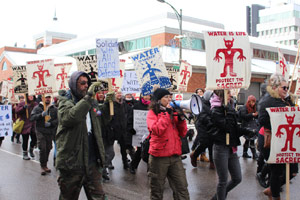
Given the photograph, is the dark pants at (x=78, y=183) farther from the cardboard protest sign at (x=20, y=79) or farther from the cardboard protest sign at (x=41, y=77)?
the cardboard protest sign at (x=20, y=79)

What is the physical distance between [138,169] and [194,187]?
79.2 inches

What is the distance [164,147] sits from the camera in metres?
4.34

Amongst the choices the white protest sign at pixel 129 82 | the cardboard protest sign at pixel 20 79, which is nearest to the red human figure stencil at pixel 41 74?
the cardboard protest sign at pixel 20 79

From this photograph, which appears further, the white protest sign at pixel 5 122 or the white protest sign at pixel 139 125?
the white protest sign at pixel 5 122

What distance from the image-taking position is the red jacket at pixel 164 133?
4273mm

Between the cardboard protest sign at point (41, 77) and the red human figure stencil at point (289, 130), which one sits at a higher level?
the cardboard protest sign at point (41, 77)

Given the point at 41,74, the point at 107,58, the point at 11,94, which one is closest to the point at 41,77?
the point at 41,74

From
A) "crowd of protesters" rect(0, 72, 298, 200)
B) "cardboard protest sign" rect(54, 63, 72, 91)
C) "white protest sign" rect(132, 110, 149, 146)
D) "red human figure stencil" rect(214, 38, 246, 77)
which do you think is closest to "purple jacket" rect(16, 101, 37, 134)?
"cardboard protest sign" rect(54, 63, 72, 91)

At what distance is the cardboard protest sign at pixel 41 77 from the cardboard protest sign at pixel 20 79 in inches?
52.9

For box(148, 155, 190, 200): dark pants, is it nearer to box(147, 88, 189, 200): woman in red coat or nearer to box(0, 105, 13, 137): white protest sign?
box(147, 88, 189, 200): woman in red coat

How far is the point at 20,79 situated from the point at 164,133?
7.60m

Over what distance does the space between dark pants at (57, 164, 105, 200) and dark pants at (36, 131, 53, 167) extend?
13.6 feet

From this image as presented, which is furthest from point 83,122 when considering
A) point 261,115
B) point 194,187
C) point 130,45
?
point 130,45

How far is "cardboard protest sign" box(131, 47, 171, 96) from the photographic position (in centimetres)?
725
